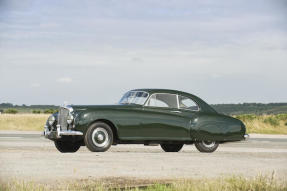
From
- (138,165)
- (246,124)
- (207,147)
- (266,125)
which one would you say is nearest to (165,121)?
(207,147)

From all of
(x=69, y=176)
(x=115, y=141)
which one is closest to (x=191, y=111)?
(x=115, y=141)

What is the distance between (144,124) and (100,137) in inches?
35.0

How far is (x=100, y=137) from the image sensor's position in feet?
32.9

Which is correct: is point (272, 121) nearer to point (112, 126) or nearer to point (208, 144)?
point (208, 144)

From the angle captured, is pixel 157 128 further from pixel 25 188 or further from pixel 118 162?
pixel 118 162

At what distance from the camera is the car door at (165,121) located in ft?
32.9

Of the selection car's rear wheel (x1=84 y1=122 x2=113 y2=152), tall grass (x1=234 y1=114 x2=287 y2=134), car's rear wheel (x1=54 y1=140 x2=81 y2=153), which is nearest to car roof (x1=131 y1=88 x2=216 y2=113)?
car's rear wheel (x1=84 y1=122 x2=113 y2=152)

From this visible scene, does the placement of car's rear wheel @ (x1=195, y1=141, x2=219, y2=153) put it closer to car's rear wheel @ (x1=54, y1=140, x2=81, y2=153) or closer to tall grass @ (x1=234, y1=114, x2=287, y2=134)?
car's rear wheel @ (x1=54, y1=140, x2=81, y2=153)

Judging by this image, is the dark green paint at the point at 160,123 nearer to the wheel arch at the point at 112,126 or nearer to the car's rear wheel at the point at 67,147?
the wheel arch at the point at 112,126

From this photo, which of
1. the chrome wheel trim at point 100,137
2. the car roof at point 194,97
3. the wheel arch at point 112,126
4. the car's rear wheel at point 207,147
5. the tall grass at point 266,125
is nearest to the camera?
the chrome wheel trim at point 100,137

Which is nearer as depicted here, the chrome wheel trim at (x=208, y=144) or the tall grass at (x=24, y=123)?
the chrome wheel trim at (x=208, y=144)

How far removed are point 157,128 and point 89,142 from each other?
135cm

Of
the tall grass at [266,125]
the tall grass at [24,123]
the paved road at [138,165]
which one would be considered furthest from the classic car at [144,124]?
the tall grass at [266,125]

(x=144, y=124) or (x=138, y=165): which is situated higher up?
(x=144, y=124)
